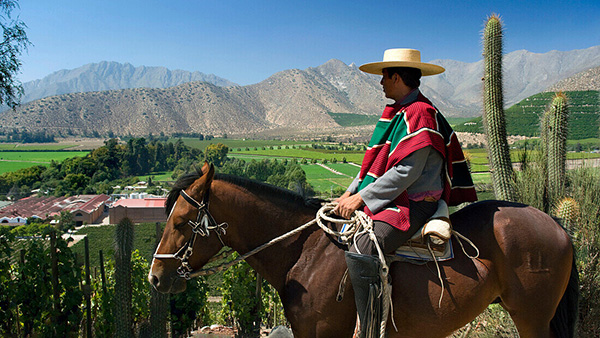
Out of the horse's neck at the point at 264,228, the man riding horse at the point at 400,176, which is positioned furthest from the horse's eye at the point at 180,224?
the man riding horse at the point at 400,176

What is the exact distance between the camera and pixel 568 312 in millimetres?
2926

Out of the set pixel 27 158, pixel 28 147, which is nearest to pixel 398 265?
pixel 27 158

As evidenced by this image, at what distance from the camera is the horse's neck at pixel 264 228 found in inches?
114

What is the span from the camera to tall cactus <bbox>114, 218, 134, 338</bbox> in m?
4.91

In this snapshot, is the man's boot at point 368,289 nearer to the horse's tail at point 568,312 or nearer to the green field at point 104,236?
the horse's tail at point 568,312

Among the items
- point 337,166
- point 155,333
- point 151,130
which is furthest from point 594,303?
point 151,130

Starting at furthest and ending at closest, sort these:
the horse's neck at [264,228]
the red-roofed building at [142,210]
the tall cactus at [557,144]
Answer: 1. the red-roofed building at [142,210]
2. the tall cactus at [557,144]
3. the horse's neck at [264,228]

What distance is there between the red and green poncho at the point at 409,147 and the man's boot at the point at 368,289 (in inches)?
12.5

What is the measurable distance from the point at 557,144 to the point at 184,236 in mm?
8065

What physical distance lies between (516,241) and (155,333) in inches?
A: 181

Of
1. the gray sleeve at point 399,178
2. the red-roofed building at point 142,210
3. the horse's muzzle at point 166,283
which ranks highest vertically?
the gray sleeve at point 399,178

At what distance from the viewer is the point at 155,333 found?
16.6ft

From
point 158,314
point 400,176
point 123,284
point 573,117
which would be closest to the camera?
point 400,176

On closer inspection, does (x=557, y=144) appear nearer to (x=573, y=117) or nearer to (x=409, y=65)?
(x=409, y=65)
